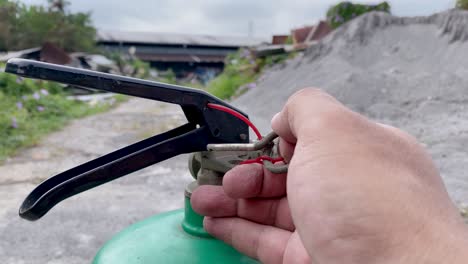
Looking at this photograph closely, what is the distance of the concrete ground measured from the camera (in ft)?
5.26

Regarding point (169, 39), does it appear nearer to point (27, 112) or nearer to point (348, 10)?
point (348, 10)

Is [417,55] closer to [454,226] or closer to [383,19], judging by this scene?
[383,19]

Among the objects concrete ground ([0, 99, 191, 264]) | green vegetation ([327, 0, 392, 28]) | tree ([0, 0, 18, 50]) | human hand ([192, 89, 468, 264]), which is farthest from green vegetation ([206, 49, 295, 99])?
human hand ([192, 89, 468, 264])

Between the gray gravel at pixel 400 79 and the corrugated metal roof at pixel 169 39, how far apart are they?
450 inches

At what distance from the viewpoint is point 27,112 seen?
13.1ft

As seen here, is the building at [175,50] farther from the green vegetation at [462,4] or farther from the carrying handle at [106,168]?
the carrying handle at [106,168]

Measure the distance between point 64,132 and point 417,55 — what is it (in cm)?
362

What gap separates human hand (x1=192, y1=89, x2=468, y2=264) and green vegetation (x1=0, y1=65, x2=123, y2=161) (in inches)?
103

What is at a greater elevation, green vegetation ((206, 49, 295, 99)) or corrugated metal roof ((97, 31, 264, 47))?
green vegetation ((206, 49, 295, 99))

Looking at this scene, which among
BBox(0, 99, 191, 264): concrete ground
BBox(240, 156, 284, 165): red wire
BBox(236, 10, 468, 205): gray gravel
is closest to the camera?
BBox(240, 156, 284, 165): red wire

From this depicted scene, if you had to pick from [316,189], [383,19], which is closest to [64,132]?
[316,189]

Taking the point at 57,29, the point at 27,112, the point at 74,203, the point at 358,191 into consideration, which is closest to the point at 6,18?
the point at 27,112

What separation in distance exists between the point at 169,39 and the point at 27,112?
14.0 metres

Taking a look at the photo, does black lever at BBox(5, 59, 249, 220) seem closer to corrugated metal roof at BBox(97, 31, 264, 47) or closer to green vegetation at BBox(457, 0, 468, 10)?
green vegetation at BBox(457, 0, 468, 10)
